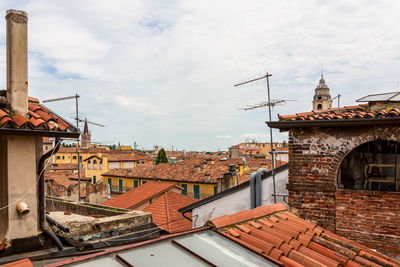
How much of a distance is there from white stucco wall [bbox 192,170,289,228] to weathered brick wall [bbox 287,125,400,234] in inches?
102

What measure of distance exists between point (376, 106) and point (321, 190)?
2615mm

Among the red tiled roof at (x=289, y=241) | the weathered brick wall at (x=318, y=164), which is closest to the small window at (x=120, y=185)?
the weathered brick wall at (x=318, y=164)

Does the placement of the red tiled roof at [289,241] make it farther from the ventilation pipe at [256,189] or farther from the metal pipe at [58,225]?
the ventilation pipe at [256,189]

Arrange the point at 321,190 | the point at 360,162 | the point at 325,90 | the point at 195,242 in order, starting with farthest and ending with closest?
the point at 325,90 < the point at 360,162 < the point at 321,190 < the point at 195,242

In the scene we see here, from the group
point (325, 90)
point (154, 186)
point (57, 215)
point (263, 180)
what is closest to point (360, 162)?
point (263, 180)

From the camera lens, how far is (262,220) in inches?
182

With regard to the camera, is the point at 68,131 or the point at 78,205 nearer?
the point at 68,131

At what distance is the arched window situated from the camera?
664 cm

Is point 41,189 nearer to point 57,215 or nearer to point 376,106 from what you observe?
point 57,215

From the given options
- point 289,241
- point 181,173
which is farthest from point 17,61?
point 181,173

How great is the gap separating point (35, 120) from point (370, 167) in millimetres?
6698

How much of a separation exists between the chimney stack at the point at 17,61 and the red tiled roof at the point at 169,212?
34.0 feet

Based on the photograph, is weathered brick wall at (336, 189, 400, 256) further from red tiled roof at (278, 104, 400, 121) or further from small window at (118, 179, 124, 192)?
small window at (118, 179, 124, 192)

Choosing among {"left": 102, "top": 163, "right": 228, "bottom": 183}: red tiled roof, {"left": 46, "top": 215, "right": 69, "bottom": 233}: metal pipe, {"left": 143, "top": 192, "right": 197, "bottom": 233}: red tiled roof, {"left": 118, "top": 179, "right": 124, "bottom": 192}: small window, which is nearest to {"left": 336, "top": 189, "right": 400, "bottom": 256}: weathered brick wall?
{"left": 46, "top": 215, "right": 69, "bottom": 233}: metal pipe
